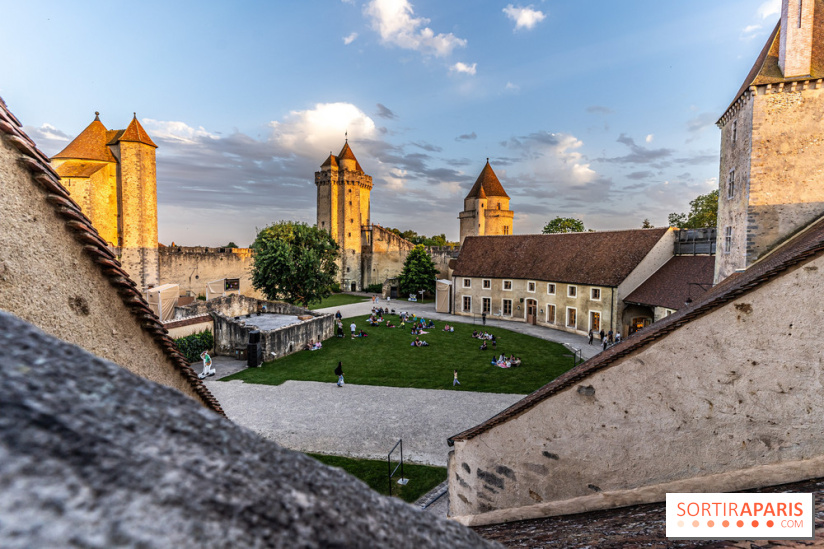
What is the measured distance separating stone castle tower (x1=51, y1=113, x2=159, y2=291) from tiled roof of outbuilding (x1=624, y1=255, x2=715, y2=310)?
4268 centimetres

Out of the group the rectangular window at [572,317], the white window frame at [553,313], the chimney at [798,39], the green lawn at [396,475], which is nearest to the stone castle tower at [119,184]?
the green lawn at [396,475]

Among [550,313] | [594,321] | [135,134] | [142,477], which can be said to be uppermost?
[135,134]

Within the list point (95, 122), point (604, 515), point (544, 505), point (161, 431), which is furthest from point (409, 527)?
point (95, 122)

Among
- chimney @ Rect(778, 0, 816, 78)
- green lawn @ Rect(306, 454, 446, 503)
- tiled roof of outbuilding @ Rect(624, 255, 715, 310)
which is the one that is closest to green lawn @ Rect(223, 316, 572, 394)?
tiled roof of outbuilding @ Rect(624, 255, 715, 310)

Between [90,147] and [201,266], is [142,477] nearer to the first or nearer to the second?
[90,147]

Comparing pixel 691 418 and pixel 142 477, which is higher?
pixel 142 477

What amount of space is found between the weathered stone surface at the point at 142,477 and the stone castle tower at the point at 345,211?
58.3 meters

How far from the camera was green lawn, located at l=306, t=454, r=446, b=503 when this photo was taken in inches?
409

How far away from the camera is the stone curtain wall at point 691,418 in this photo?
5.31 m

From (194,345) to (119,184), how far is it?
82.3ft

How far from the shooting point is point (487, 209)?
5791 centimetres

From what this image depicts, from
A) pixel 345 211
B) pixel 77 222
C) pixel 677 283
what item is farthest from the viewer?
pixel 345 211

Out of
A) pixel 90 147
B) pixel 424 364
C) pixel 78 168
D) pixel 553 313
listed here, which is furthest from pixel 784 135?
pixel 90 147

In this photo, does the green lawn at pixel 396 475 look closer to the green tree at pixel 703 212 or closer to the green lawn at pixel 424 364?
the green lawn at pixel 424 364
